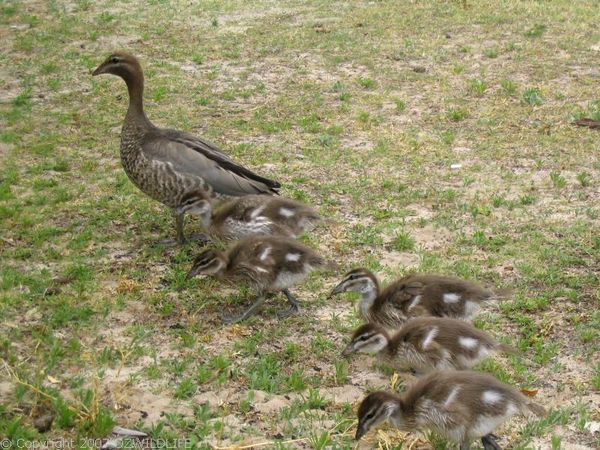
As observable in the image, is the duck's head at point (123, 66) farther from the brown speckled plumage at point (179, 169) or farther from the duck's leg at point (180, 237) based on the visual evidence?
the duck's leg at point (180, 237)

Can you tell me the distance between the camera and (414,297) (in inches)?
255

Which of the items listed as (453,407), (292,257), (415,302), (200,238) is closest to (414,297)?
(415,302)

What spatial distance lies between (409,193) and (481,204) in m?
0.79

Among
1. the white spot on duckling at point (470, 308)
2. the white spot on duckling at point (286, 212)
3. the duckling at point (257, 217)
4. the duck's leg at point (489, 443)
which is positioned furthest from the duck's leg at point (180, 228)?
the duck's leg at point (489, 443)

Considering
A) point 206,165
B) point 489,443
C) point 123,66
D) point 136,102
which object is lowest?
point 489,443

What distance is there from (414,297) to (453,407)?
1.52m

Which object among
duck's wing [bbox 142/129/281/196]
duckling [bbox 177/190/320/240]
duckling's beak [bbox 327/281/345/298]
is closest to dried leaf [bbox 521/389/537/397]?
duckling's beak [bbox 327/281/345/298]

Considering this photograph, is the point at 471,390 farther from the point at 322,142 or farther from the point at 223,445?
the point at 322,142

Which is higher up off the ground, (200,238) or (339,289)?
(339,289)

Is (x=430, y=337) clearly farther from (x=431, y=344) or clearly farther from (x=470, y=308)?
(x=470, y=308)

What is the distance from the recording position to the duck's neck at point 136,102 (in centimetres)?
873

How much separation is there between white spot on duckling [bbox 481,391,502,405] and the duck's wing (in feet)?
12.4

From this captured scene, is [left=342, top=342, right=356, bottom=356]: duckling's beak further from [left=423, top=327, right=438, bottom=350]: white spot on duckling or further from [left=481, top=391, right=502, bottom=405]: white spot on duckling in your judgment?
[left=481, top=391, right=502, bottom=405]: white spot on duckling

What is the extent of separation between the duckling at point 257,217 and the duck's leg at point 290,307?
27.9 inches
